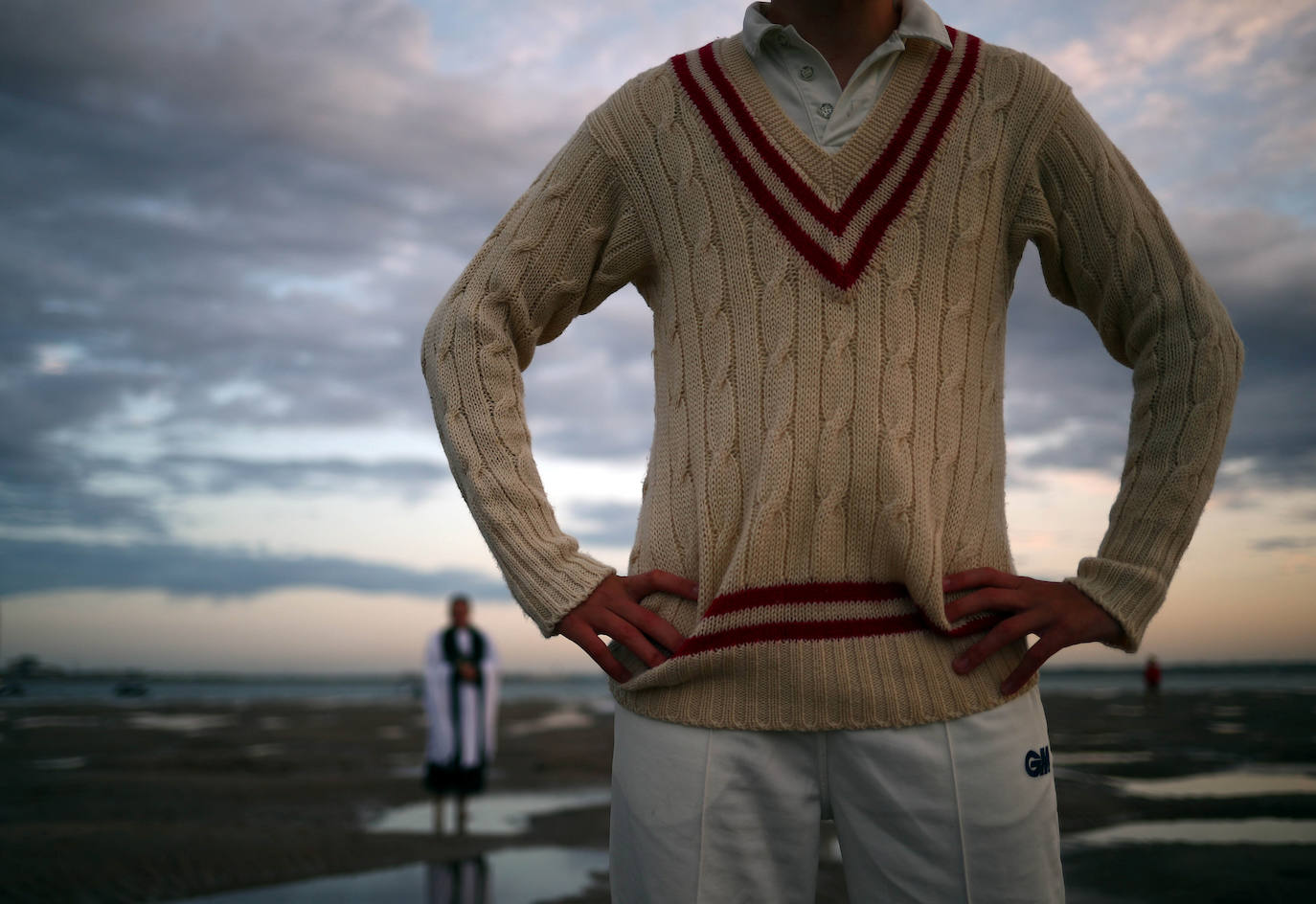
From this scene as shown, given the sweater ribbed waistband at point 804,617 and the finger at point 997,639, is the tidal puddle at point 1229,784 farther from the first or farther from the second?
the sweater ribbed waistband at point 804,617

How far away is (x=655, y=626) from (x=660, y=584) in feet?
0.22

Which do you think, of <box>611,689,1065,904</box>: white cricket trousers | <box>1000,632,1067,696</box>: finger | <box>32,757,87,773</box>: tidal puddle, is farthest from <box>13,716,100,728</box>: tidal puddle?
<box>1000,632,1067,696</box>: finger

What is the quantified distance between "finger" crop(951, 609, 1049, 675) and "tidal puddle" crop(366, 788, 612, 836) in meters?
7.51

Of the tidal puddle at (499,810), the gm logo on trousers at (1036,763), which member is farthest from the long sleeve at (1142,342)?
the tidal puddle at (499,810)

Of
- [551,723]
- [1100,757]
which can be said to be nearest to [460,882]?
[1100,757]

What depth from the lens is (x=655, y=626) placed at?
1.39 metres

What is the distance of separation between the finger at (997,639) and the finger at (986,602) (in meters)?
0.02

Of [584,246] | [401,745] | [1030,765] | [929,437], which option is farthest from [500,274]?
[401,745]

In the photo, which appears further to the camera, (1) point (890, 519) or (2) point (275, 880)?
(2) point (275, 880)

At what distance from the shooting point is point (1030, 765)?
53.1 inches

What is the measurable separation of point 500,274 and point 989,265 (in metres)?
0.82

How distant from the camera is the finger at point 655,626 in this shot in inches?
54.2

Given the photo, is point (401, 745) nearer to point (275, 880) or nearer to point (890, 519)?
point (275, 880)

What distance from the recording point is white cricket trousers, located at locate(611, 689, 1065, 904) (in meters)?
1.29
